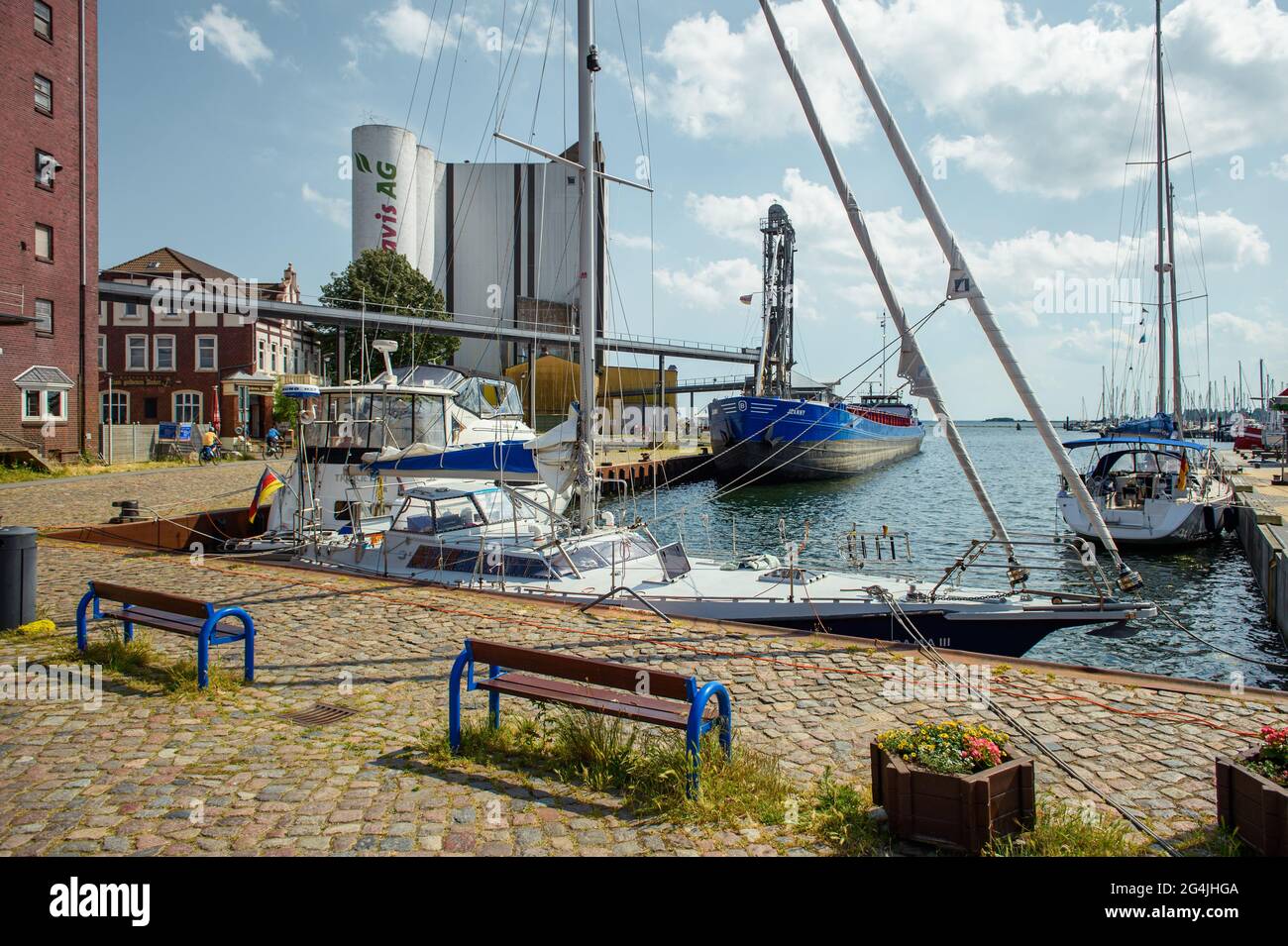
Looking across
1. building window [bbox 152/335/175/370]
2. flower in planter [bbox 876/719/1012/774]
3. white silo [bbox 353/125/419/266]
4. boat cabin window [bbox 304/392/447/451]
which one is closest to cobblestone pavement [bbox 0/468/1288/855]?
flower in planter [bbox 876/719/1012/774]

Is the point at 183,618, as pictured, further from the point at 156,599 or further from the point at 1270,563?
the point at 1270,563

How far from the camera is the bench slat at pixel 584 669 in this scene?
5.50 m

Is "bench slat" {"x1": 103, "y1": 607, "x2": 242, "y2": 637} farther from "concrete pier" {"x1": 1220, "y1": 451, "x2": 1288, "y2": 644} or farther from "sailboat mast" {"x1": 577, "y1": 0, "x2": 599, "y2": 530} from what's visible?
"concrete pier" {"x1": 1220, "y1": 451, "x2": 1288, "y2": 644}

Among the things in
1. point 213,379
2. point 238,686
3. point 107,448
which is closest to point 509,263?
point 213,379

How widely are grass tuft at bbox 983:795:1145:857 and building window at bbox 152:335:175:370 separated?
6241 cm

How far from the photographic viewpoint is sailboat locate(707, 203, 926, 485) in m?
54.2

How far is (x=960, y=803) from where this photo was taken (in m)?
4.63

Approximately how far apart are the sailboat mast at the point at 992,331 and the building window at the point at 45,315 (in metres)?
35.9

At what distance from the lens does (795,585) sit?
43.2 feet

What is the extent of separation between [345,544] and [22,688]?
8.36 meters

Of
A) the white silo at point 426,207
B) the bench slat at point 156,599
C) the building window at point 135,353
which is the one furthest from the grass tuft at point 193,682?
the white silo at point 426,207

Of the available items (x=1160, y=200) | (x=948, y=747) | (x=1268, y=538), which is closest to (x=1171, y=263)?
(x=1160, y=200)

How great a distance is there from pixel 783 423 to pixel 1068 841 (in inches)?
1980
